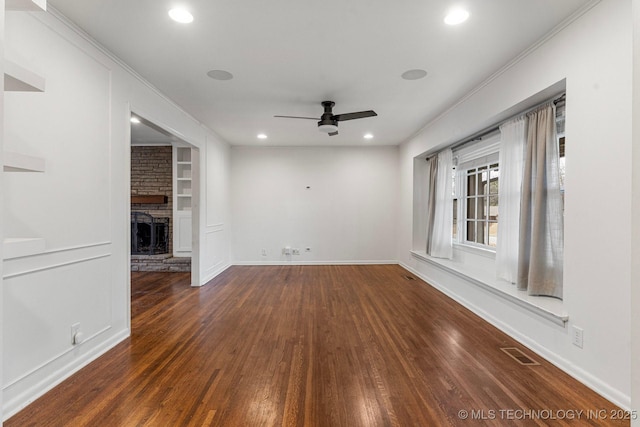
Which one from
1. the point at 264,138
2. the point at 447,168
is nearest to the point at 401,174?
the point at 447,168

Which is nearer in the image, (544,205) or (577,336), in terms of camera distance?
(577,336)

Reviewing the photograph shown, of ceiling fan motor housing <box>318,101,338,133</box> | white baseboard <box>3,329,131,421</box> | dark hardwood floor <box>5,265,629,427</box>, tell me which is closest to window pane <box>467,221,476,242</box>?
dark hardwood floor <box>5,265,629,427</box>

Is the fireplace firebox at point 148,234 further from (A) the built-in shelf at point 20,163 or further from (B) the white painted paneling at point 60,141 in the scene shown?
(A) the built-in shelf at point 20,163

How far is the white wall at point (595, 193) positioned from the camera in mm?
1930

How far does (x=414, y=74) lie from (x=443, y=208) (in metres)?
2.43

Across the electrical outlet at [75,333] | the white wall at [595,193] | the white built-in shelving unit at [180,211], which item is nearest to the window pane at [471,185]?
the white wall at [595,193]

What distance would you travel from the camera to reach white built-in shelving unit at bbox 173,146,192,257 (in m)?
6.34

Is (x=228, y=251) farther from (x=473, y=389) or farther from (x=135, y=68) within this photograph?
(x=473, y=389)

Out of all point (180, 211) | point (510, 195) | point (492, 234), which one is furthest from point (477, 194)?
point (180, 211)

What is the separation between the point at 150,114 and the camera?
3.45 m

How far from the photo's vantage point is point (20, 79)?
1.04 meters

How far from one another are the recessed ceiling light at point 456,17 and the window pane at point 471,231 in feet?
10.0

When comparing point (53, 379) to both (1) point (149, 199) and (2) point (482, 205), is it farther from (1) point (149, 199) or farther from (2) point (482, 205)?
(2) point (482, 205)

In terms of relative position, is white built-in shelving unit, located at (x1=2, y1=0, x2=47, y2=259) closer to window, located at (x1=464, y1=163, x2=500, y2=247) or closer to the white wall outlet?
the white wall outlet
